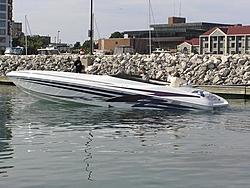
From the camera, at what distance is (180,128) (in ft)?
46.5

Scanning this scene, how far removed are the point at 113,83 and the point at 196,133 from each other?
5.64 metres

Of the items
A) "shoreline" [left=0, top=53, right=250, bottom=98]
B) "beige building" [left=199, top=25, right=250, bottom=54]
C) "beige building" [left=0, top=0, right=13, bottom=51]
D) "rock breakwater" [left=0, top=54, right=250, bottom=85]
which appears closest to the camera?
"shoreline" [left=0, top=53, right=250, bottom=98]

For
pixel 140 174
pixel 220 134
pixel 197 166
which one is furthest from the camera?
pixel 220 134

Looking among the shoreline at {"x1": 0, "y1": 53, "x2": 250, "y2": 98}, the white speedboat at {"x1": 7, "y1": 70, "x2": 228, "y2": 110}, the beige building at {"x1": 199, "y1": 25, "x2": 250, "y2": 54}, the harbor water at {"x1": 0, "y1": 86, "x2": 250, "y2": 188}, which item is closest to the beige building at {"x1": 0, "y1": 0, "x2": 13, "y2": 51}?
the beige building at {"x1": 199, "y1": 25, "x2": 250, "y2": 54}

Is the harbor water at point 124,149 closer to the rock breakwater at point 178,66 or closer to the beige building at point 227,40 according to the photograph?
the rock breakwater at point 178,66

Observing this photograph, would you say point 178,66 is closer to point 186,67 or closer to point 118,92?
point 186,67

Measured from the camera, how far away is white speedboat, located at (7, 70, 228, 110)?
17.7 metres

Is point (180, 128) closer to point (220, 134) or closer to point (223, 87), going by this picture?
point (220, 134)

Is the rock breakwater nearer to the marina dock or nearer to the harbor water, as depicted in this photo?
the marina dock

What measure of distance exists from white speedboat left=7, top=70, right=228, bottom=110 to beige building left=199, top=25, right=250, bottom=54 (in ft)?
249

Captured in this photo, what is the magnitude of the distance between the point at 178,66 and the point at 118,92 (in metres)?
17.1

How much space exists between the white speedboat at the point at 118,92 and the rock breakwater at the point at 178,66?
13.0 m

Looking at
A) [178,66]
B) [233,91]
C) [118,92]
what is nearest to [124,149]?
[118,92]

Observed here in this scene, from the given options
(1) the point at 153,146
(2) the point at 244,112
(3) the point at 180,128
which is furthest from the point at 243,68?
(1) the point at 153,146
